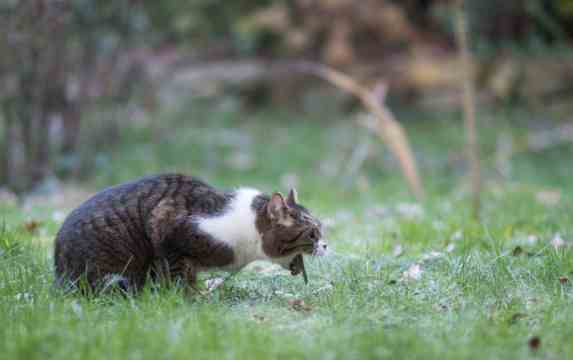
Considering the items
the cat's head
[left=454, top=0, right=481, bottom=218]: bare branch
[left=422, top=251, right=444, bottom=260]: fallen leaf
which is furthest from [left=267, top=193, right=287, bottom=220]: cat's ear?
[left=454, top=0, right=481, bottom=218]: bare branch

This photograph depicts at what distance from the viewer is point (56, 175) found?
8.82 metres

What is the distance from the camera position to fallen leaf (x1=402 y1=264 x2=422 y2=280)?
3.88 meters

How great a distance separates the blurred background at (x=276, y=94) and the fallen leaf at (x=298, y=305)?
12.1 feet

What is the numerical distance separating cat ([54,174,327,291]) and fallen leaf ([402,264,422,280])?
550mm

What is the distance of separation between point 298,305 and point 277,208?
519mm

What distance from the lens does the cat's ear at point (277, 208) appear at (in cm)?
363

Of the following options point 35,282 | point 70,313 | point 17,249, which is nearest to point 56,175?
point 17,249

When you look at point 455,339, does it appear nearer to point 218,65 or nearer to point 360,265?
point 360,265

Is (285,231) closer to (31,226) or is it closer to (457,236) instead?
(457,236)

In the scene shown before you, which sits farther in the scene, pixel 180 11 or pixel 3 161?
pixel 180 11

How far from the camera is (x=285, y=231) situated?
3654mm

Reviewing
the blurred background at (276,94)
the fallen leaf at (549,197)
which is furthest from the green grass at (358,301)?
the blurred background at (276,94)

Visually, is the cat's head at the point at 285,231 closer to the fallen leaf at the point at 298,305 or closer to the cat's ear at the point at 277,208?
the cat's ear at the point at 277,208

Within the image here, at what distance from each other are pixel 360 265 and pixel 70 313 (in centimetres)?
171
